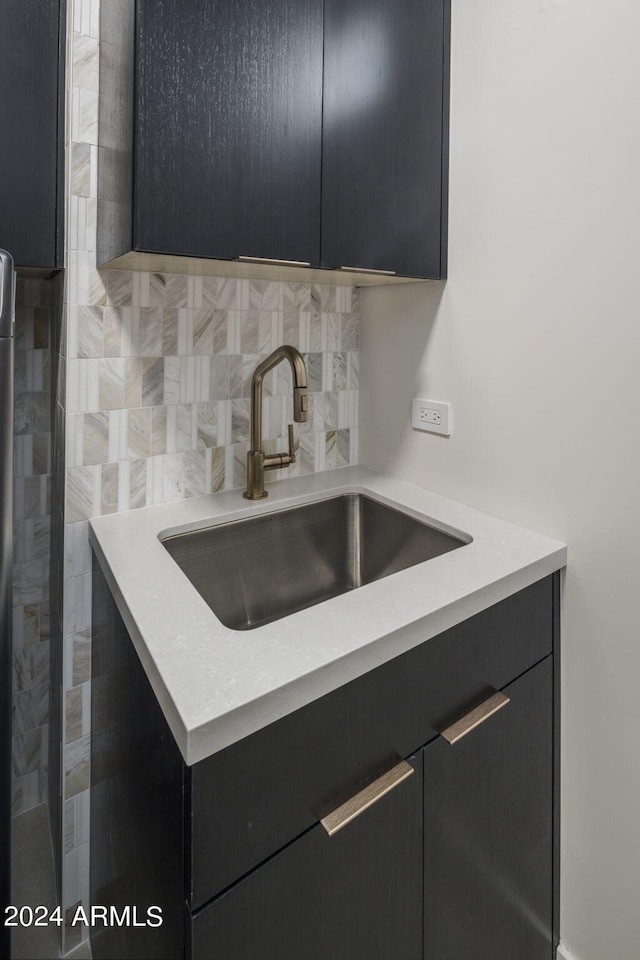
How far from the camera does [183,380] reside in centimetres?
128

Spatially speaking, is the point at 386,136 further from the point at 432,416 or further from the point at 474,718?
the point at 474,718

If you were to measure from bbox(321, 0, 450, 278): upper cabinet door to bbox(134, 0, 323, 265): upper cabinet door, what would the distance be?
41mm

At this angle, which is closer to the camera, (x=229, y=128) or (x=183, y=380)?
(x=229, y=128)

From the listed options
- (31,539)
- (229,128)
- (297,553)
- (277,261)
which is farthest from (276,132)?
(31,539)

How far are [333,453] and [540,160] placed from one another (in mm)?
871

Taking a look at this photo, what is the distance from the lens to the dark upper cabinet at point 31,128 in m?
0.92

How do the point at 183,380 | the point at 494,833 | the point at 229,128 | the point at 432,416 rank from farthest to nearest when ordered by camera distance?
the point at 432,416
the point at 183,380
the point at 494,833
the point at 229,128

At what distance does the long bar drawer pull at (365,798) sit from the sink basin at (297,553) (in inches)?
19.1

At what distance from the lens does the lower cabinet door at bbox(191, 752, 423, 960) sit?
0.68 meters

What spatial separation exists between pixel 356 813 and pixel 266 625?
293mm

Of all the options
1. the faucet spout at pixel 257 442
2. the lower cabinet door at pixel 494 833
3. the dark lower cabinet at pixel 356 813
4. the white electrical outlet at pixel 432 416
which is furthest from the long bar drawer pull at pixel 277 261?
the lower cabinet door at pixel 494 833

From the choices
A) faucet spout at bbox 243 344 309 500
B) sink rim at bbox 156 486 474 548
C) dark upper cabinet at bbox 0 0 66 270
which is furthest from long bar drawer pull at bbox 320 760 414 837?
dark upper cabinet at bbox 0 0 66 270

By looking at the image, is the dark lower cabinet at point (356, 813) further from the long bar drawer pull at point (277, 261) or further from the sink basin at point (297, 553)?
the long bar drawer pull at point (277, 261)

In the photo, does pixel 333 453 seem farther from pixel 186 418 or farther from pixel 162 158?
pixel 162 158
